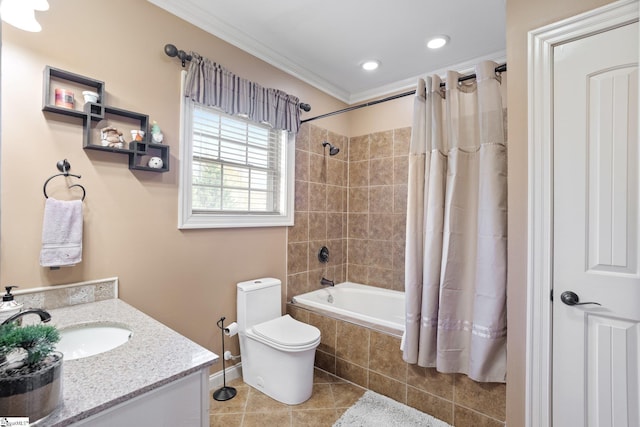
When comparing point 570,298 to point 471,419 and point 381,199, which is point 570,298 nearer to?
point 471,419

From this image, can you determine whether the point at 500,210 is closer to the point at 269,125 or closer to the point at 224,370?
the point at 269,125

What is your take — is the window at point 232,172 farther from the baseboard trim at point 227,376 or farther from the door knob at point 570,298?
the door knob at point 570,298

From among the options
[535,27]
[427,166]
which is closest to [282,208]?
[427,166]

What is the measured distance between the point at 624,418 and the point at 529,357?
0.38 metres

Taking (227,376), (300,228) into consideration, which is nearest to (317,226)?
(300,228)

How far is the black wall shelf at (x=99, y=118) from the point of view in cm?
151

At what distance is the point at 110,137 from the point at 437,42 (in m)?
2.42

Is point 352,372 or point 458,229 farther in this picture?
point 352,372

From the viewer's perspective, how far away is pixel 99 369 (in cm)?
95

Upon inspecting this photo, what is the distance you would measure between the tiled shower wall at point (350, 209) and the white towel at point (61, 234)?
1.57 metres

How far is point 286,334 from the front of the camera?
2129 millimetres


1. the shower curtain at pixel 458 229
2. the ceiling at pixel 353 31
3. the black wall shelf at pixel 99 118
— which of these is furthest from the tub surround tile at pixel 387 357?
the ceiling at pixel 353 31

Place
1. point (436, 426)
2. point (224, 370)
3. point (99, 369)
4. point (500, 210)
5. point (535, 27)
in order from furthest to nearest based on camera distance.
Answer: point (224, 370) → point (436, 426) → point (500, 210) → point (535, 27) → point (99, 369)

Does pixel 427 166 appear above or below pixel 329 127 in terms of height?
below
